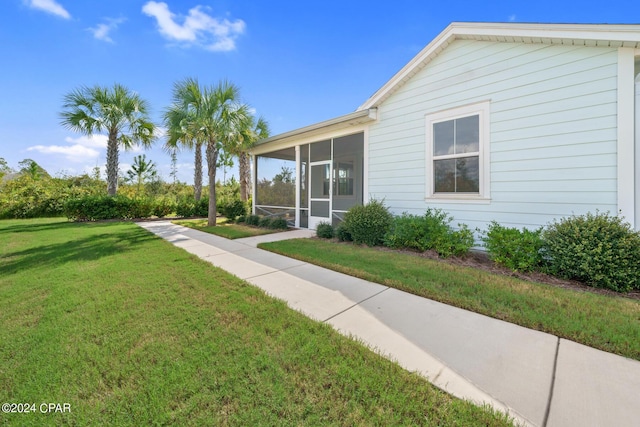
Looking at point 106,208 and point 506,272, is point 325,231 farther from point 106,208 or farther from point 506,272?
point 106,208

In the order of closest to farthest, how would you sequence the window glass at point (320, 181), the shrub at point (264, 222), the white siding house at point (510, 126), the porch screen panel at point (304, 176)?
the white siding house at point (510, 126) < the window glass at point (320, 181) < the porch screen panel at point (304, 176) < the shrub at point (264, 222)

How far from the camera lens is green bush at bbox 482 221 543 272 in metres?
4.16

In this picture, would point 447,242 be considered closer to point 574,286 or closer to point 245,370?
point 574,286

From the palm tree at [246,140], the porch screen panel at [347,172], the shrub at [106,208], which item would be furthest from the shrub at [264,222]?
the shrub at [106,208]

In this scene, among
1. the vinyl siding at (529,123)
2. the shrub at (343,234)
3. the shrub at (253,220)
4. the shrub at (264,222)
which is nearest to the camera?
the vinyl siding at (529,123)

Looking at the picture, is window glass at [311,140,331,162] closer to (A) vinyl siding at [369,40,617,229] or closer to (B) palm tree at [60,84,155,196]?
(A) vinyl siding at [369,40,617,229]

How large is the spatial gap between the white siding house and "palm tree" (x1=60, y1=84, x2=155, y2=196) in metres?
12.0

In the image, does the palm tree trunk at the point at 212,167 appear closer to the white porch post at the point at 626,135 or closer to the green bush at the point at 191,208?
the green bush at the point at 191,208

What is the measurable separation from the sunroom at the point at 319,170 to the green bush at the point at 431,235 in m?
1.96

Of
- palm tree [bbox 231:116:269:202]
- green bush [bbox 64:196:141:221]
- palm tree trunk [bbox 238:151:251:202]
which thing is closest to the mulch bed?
palm tree [bbox 231:116:269:202]

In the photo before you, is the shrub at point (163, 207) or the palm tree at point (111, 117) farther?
the shrub at point (163, 207)

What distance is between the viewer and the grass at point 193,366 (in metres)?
1.52

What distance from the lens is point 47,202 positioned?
1427cm

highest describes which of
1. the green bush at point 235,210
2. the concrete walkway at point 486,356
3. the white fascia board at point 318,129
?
the white fascia board at point 318,129
